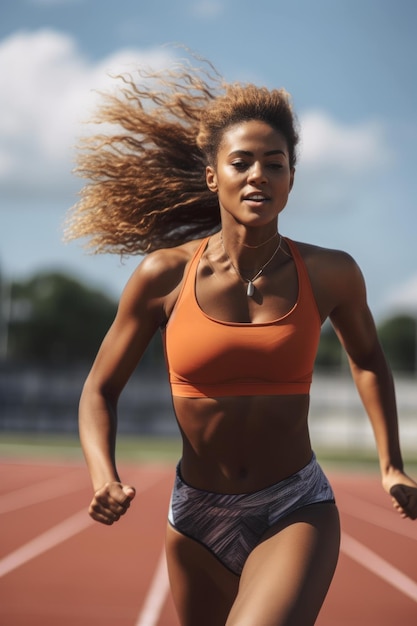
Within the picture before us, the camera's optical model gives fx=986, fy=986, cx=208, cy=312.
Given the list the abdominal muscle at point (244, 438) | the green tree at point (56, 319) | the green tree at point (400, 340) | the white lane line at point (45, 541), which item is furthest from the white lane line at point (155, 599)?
the green tree at point (400, 340)

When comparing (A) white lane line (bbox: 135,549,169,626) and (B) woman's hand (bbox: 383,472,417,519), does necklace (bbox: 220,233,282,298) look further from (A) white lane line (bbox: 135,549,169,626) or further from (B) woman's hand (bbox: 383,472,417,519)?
(A) white lane line (bbox: 135,549,169,626)

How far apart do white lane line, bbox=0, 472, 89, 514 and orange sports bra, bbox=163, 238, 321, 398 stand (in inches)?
422

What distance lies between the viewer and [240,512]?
2967mm

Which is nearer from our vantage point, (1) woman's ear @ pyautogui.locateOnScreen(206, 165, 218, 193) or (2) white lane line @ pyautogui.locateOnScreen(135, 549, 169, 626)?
(1) woman's ear @ pyautogui.locateOnScreen(206, 165, 218, 193)

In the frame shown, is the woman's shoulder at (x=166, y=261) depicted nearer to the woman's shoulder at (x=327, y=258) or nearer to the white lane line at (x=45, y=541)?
the woman's shoulder at (x=327, y=258)

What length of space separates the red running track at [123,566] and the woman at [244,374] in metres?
3.74

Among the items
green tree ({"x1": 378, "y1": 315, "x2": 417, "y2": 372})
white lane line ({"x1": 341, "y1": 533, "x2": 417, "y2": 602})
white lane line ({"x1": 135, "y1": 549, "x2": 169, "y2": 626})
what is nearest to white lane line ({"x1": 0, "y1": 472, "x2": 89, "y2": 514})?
white lane line ({"x1": 341, "y1": 533, "x2": 417, "y2": 602})

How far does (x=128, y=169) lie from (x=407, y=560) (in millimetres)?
6864

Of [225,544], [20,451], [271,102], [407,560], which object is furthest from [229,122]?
[20,451]

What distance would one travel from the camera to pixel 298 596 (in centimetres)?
264

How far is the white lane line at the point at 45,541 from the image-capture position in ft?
28.7

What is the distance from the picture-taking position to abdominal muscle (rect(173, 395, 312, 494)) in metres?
2.90

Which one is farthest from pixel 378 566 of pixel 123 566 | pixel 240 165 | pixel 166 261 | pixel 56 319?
pixel 56 319

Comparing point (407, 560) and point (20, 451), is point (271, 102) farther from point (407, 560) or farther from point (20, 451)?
point (20, 451)
